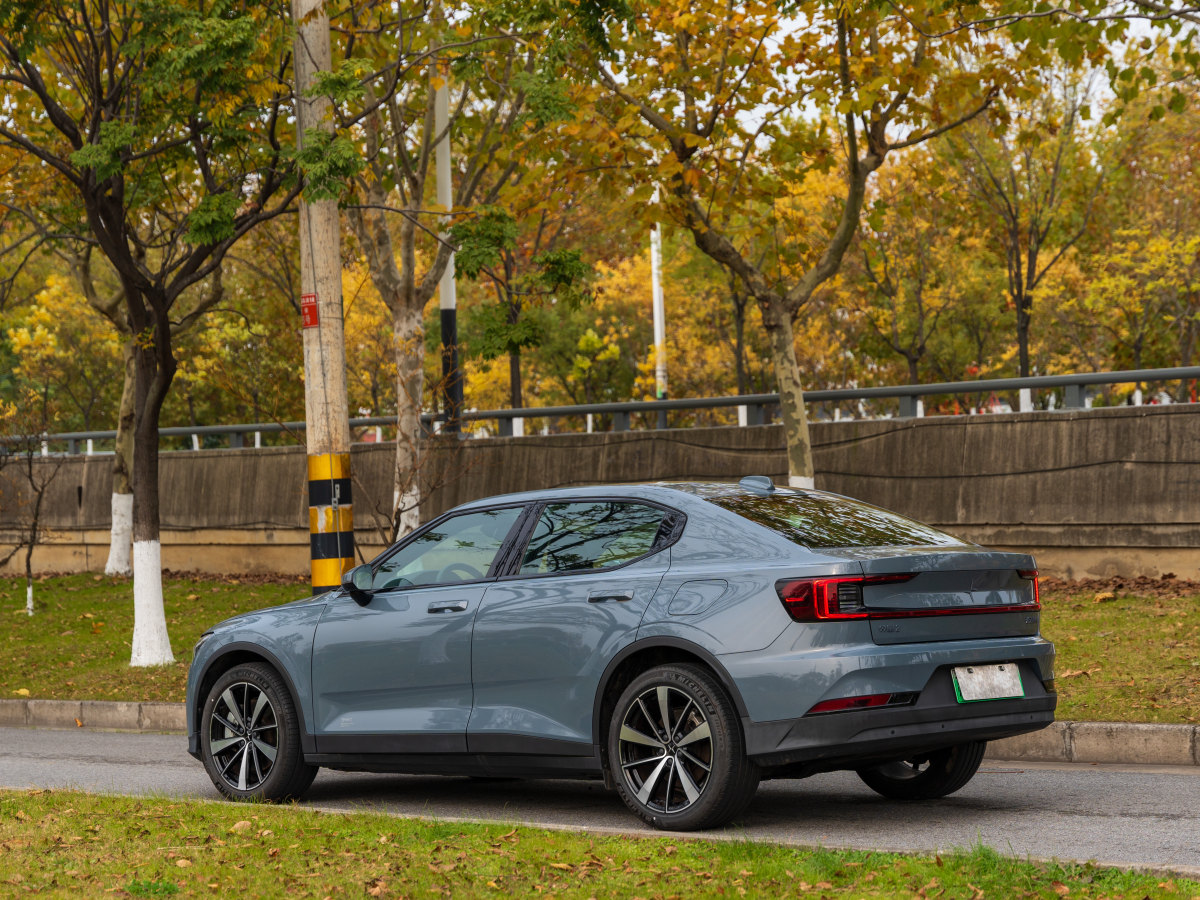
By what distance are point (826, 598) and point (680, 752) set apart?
0.95 m

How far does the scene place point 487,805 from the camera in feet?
24.8

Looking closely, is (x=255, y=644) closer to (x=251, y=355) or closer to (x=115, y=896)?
(x=115, y=896)

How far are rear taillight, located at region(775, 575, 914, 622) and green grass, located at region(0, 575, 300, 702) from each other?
7.85 metres

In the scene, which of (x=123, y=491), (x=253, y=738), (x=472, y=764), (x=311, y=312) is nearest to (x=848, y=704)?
(x=472, y=764)

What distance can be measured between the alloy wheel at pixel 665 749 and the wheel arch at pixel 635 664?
149 millimetres

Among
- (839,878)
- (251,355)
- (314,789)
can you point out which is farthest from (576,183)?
(251,355)

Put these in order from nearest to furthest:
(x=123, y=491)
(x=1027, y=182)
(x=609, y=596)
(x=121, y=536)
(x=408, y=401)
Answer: (x=609, y=596)
(x=408, y=401)
(x=123, y=491)
(x=121, y=536)
(x=1027, y=182)

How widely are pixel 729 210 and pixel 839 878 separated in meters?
10.0

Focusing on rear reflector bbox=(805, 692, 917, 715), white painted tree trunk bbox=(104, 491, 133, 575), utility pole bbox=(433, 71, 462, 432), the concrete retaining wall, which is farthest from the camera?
white painted tree trunk bbox=(104, 491, 133, 575)

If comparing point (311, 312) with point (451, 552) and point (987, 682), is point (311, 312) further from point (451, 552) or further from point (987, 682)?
point (987, 682)

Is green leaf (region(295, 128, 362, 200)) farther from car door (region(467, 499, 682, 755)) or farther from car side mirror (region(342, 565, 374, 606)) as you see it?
car door (region(467, 499, 682, 755))

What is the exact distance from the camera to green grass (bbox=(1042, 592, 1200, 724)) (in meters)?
8.84

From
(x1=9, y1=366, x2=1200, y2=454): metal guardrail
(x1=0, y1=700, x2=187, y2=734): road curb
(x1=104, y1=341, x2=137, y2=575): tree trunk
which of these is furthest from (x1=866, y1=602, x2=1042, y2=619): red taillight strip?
(x1=104, y1=341, x2=137, y2=575): tree trunk

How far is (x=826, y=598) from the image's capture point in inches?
233
